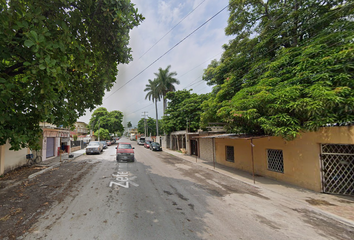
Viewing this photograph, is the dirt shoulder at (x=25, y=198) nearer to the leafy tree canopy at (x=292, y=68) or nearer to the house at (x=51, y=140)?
the house at (x=51, y=140)

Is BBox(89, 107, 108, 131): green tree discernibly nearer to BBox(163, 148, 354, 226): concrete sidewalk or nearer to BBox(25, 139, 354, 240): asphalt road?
BBox(25, 139, 354, 240): asphalt road

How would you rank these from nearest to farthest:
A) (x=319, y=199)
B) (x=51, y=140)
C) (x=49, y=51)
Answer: (x=49, y=51) → (x=319, y=199) → (x=51, y=140)

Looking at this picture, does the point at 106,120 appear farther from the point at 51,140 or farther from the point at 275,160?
the point at 275,160

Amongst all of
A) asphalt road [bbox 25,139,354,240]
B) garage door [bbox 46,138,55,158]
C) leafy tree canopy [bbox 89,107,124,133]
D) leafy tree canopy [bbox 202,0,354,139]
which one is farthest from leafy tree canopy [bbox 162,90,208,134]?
leafy tree canopy [bbox 89,107,124,133]

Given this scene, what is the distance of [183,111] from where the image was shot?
75.4ft

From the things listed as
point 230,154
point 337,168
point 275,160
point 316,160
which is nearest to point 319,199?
point 316,160

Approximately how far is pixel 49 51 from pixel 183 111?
64.4ft

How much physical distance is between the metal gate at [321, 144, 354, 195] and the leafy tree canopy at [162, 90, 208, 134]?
48.2 ft

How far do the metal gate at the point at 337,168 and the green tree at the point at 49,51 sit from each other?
892 cm

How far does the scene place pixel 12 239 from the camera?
10.8ft

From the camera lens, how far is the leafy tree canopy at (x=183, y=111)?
2162 cm

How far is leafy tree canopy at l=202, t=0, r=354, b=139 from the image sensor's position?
19.2 feet

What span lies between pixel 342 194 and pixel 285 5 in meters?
9.84

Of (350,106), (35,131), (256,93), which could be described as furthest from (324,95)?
(35,131)
